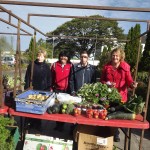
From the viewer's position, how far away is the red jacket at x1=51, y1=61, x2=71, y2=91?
16.3 ft

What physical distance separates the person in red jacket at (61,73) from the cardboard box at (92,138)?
1272mm

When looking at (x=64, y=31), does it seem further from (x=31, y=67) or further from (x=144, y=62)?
(x=31, y=67)

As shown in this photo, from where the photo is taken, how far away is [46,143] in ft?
12.4

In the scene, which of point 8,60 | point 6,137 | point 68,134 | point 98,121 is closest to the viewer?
point 98,121

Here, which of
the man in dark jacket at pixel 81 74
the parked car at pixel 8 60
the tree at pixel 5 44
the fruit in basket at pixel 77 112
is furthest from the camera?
the parked car at pixel 8 60

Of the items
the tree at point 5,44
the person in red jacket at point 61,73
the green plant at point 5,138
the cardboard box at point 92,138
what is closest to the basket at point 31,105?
the green plant at point 5,138

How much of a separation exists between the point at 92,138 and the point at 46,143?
2.14ft

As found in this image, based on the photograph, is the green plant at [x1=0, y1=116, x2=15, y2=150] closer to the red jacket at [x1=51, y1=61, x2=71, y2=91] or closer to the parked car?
the red jacket at [x1=51, y1=61, x2=71, y2=91]

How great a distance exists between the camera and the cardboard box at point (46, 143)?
12.3 ft

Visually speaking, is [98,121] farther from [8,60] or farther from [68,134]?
[8,60]

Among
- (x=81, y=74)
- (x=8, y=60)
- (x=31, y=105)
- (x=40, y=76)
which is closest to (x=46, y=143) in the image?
(x=31, y=105)

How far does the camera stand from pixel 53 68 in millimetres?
5105

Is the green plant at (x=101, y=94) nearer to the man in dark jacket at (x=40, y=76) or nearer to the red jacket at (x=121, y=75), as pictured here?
the red jacket at (x=121, y=75)

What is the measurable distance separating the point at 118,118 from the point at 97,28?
4892 centimetres
